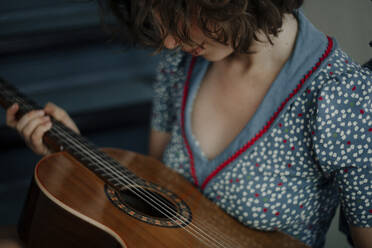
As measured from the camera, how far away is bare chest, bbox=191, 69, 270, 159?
859 millimetres

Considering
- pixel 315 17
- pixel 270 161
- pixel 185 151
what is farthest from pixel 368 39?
pixel 185 151

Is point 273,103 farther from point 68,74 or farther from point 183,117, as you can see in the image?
point 68,74

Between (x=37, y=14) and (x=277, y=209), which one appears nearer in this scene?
(x=277, y=209)

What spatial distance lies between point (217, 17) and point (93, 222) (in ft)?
1.36

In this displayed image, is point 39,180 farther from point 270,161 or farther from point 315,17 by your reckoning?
point 315,17

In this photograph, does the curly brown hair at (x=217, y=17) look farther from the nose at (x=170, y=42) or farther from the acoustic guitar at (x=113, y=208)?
the acoustic guitar at (x=113, y=208)

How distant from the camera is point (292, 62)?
0.77 m

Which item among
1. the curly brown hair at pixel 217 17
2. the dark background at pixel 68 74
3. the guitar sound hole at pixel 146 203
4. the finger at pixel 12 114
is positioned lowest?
the dark background at pixel 68 74

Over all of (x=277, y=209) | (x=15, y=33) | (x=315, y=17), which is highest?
(x=315, y=17)

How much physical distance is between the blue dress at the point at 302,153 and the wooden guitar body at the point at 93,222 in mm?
39

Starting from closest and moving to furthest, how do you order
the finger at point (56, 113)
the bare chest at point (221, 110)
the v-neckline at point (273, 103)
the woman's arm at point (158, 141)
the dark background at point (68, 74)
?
the v-neckline at point (273, 103)
the bare chest at point (221, 110)
the finger at point (56, 113)
the woman's arm at point (158, 141)
the dark background at point (68, 74)

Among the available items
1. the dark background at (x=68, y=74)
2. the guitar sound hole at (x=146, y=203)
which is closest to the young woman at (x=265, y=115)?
the guitar sound hole at (x=146, y=203)

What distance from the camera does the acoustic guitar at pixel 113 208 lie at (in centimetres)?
69

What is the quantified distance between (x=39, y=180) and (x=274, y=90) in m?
0.49
